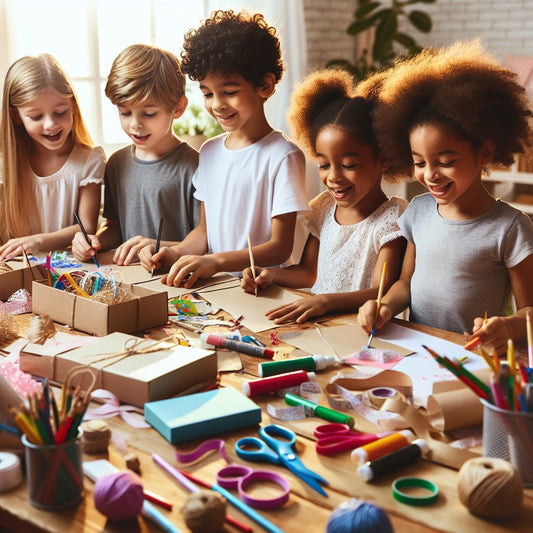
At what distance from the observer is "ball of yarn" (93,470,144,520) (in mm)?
798

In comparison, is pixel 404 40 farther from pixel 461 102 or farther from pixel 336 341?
pixel 336 341

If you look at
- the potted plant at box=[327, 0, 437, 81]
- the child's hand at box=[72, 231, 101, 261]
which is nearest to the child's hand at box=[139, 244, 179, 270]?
the child's hand at box=[72, 231, 101, 261]

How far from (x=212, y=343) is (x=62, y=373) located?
11.8 inches

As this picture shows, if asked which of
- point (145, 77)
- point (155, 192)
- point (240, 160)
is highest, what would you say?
point (145, 77)

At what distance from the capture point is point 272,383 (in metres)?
1.16

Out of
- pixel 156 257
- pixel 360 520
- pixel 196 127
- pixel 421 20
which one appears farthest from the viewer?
pixel 421 20

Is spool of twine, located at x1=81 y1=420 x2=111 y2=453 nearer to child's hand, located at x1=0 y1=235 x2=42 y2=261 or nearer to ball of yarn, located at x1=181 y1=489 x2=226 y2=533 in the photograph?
ball of yarn, located at x1=181 y1=489 x2=226 y2=533

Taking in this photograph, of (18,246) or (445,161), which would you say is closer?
(445,161)

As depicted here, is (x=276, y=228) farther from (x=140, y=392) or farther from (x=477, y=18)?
(x=477, y=18)

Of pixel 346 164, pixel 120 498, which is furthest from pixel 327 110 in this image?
pixel 120 498

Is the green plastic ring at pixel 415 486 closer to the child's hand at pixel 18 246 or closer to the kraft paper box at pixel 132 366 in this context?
the kraft paper box at pixel 132 366

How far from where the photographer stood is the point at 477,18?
209 inches

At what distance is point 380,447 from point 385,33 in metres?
4.49

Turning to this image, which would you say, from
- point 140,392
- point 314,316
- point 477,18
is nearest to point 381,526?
point 140,392
